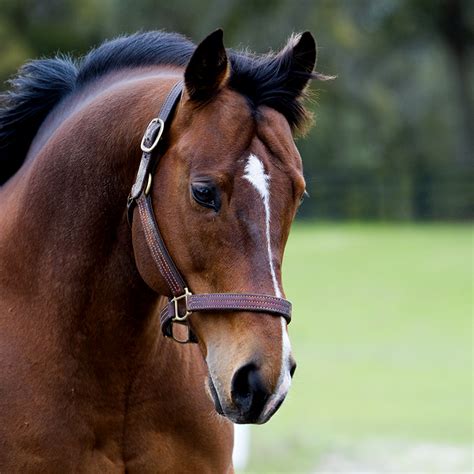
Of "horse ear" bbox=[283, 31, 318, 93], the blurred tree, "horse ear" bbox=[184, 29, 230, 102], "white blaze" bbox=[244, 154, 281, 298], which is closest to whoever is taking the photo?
"white blaze" bbox=[244, 154, 281, 298]

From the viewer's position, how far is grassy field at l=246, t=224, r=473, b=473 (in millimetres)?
9312

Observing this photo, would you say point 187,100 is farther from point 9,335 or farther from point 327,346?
point 327,346

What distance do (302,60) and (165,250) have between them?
847 mm

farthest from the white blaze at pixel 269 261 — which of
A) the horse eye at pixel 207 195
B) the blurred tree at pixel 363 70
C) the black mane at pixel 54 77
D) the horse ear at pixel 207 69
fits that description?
the blurred tree at pixel 363 70

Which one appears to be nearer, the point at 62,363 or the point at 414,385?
the point at 62,363

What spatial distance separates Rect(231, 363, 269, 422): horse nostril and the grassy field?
556 centimetres

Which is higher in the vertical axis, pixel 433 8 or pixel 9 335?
pixel 433 8

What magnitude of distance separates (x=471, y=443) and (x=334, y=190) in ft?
93.1

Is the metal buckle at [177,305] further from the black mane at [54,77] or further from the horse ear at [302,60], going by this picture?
the black mane at [54,77]

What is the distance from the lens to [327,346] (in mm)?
15609

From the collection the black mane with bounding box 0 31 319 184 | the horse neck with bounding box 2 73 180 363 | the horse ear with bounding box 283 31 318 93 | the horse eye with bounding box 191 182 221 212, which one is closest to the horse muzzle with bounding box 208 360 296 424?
the horse eye with bounding box 191 182 221 212

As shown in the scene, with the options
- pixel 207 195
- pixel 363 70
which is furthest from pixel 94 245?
pixel 363 70

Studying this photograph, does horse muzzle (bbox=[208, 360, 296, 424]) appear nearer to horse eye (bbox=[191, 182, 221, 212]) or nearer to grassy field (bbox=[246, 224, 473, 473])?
horse eye (bbox=[191, 182, 221, 212])

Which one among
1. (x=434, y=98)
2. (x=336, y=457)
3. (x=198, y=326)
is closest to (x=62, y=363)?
(x=198, y=326)
